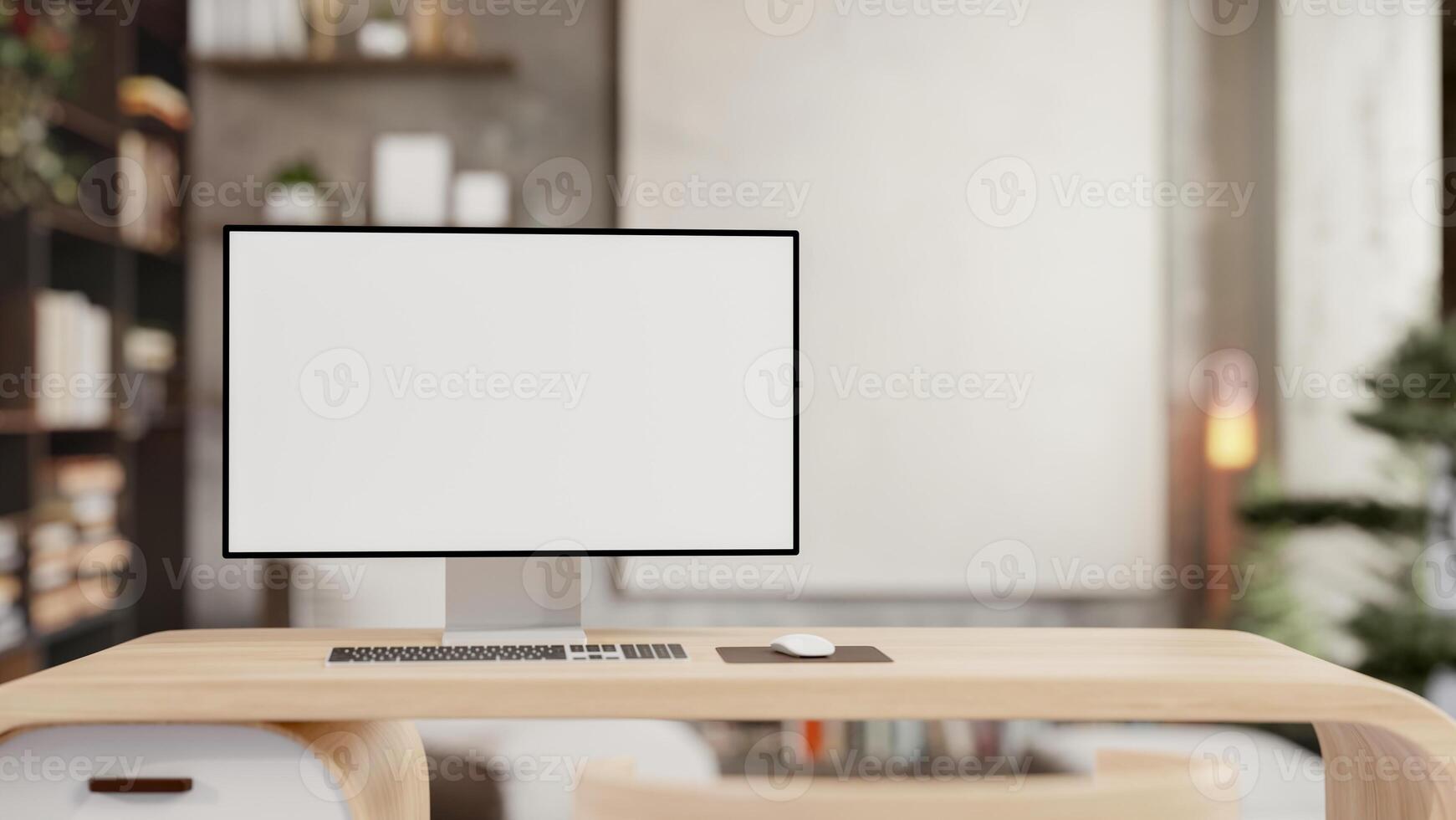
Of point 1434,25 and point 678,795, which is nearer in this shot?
point 678,795

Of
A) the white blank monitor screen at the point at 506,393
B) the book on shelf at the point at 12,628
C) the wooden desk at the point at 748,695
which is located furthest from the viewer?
the book on shelf at the point at 12,628

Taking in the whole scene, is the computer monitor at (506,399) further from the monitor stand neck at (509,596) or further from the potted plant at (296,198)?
the potted plant at (296,198)

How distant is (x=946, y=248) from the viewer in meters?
2.52

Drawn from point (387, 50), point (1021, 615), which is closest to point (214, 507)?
point (387, 50)

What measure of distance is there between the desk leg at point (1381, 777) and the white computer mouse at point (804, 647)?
0.63 metres

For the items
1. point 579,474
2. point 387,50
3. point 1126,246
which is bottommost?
point 579,474

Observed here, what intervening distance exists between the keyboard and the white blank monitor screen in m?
0.14

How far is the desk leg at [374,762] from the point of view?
118 cm

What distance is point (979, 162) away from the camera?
8.26 ft

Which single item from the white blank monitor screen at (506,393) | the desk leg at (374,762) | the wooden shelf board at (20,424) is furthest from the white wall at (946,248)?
the wooden shelf board at (20,424)

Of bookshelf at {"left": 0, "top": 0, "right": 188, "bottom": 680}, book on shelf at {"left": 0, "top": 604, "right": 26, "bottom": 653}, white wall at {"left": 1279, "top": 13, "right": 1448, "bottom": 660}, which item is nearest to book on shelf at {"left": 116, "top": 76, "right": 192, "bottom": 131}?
bookshelf at {"left": 0, "top": 0, "right": 188, "bottom": 680}

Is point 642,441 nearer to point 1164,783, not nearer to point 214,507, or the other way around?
point 1164,783

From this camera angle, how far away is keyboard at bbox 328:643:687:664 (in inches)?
49.4

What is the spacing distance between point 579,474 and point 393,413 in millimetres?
258
